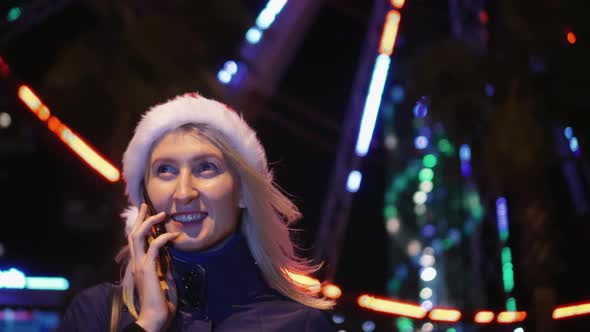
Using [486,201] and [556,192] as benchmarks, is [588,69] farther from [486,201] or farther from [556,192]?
[556,192]

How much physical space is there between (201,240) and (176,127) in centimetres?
38

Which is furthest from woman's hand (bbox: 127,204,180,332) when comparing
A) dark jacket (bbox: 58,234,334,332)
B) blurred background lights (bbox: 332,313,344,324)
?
blurred background lights (bbox: 332,313,344,324)

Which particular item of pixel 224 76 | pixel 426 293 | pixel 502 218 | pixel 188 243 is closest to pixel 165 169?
pixel 188 243

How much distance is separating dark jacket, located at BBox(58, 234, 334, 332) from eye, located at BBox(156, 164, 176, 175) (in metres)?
0.25

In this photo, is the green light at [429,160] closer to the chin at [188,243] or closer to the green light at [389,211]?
the green light at [389,211]

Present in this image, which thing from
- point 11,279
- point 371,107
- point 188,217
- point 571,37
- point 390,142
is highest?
point 390,142

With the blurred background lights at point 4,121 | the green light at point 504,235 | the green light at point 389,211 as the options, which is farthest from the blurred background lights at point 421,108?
the blurred background lights at point 4,121

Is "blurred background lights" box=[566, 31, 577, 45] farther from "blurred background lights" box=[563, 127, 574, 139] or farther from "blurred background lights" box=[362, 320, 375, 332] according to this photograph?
"blurred background lights" box=[362, 320, 375, 332]

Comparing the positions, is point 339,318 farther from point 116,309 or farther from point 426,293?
point 426,293

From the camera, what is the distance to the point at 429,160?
8219 millimetres

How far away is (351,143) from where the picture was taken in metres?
5.78

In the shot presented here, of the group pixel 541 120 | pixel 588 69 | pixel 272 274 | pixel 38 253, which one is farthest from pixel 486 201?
pixel 38 253

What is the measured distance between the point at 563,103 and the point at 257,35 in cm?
219

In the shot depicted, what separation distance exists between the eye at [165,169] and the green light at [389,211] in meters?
7.72
